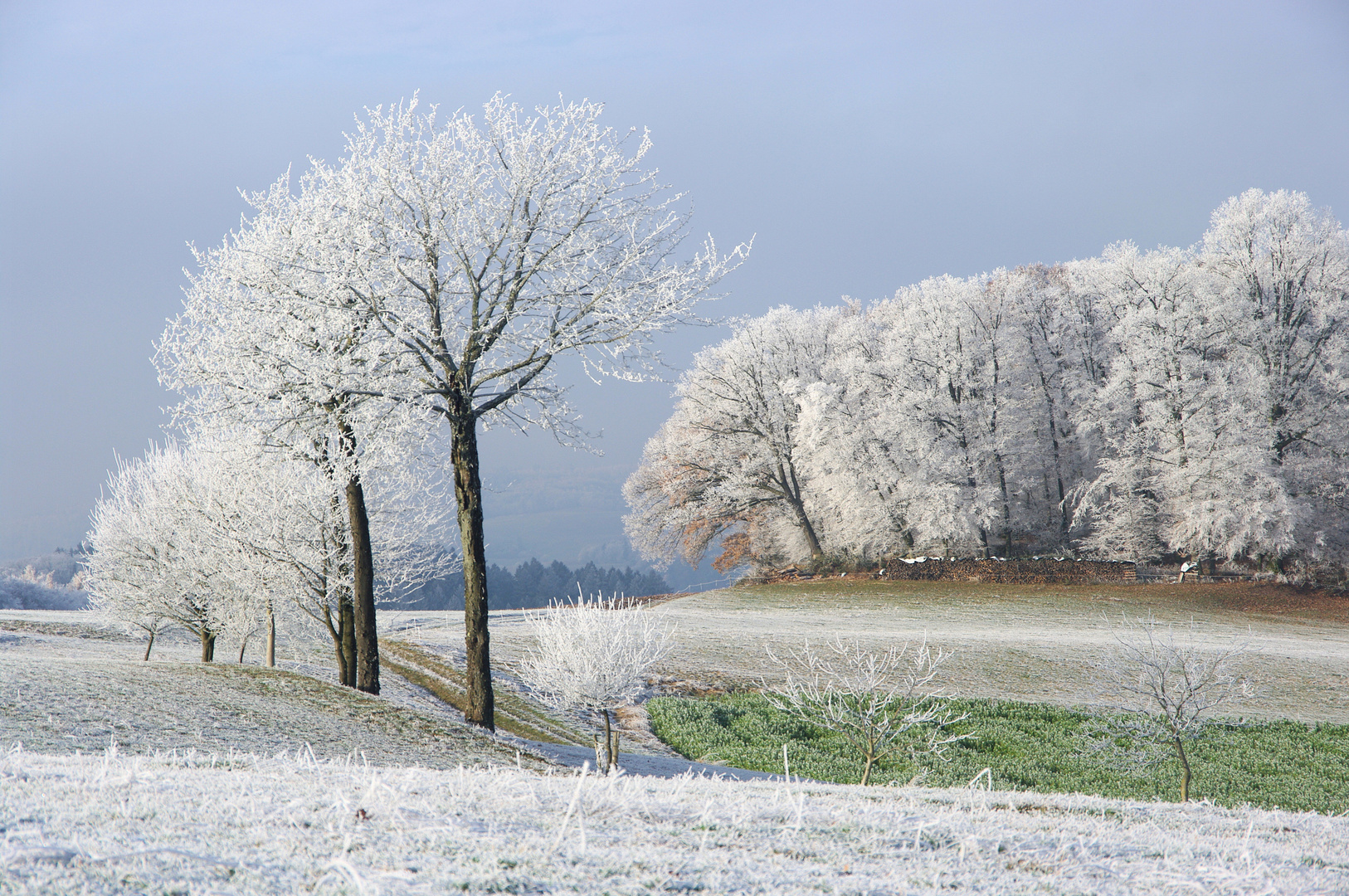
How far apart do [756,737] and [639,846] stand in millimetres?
13858

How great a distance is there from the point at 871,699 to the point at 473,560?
257 inches

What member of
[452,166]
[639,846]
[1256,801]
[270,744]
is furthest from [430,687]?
[639,846]

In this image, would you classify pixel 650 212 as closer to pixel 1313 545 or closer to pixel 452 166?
pixel 452 166

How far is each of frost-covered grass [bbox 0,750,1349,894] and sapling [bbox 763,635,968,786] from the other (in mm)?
4423

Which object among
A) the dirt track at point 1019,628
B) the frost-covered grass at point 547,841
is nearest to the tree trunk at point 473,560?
the frost-covered grass at point 547,841

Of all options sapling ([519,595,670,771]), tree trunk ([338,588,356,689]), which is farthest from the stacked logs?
sapling ([519,595,670,771])

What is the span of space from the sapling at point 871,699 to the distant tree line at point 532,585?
78.3 metres

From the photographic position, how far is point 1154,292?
3506 centimetres

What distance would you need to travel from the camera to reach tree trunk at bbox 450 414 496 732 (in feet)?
42.7

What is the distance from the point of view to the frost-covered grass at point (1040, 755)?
43.0 feet

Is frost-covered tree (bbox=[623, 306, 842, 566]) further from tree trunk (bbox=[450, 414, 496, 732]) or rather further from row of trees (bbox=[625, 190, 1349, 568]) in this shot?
tree trunk (bbox=[450, 414, 496, 732])

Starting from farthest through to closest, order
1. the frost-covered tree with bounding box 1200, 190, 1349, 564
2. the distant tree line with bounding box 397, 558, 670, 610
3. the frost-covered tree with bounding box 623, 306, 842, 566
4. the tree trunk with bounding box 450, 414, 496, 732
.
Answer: the distant tree line with bounding box 397, 558, 670, 610
the frost-covered tree with bounding box 623, 306, 842, 566
the frost-covered tree with bounding box 1200, 190, 1349, 564
the tree trunk with bounding box 450, 414, 496, 732

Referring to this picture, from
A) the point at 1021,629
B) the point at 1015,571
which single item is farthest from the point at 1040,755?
the point at 1015,571

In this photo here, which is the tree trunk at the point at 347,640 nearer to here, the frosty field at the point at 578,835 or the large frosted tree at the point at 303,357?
the large frosted tree at the point at 303,357
